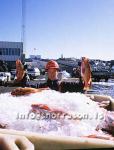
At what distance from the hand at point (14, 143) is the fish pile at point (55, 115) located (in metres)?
0.48

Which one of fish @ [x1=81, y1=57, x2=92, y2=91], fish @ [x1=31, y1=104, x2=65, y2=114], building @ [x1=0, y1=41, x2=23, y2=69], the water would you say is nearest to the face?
fish @ [x1=31, y1=104, x2=65, y2=114]

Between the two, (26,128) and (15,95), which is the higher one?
(15,95)

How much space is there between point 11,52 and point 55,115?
261ft

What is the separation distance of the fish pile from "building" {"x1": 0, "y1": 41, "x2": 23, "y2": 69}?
256 feet

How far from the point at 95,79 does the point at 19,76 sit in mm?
26124

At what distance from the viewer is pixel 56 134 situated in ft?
14.0

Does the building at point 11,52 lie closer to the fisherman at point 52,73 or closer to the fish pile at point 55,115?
the fisherman at point 52,73

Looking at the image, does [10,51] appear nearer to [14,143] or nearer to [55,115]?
[55,115]

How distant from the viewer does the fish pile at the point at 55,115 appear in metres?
4.34

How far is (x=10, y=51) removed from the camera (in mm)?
83625

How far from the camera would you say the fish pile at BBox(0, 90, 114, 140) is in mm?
4340

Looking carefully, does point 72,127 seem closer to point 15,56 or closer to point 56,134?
point 56,134

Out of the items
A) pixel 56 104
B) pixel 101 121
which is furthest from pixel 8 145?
pixel 101 121

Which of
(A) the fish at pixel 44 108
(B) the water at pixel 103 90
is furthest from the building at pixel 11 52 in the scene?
(A) the fish at pixel 44 108
